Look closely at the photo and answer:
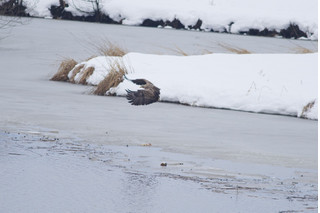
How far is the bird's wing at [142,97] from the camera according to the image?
1030 centimetres

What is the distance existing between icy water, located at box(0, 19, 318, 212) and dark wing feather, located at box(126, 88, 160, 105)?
13.3 inches

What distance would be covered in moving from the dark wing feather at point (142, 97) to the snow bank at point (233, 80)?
8.71 ft

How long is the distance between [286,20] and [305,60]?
1274 inches

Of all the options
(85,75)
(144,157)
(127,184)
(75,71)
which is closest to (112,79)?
(85,75)

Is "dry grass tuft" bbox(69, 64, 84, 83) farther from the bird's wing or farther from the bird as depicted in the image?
the bird's wing

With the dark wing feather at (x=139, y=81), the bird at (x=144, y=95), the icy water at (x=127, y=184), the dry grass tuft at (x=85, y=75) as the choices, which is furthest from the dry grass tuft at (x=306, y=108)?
the dry grass tuft at (x=85, y=75)

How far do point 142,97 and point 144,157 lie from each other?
2631 millimetres

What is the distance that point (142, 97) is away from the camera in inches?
421

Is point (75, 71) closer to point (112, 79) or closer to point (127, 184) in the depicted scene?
point (112, 79)

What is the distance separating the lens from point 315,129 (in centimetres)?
1156

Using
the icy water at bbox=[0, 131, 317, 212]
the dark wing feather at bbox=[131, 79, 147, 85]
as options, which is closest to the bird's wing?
the dark wing feather at bbox=[131, 79, 147, 85]

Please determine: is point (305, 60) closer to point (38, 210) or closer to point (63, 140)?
point (63, 140)

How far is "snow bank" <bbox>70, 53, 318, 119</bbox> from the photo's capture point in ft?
43.9

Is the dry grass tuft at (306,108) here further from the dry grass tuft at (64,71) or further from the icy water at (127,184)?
the dry grass tuft at (64,71)
